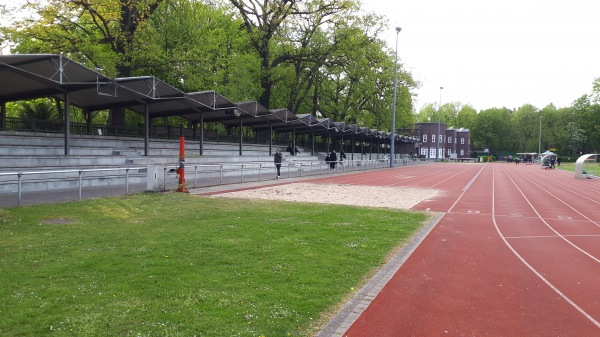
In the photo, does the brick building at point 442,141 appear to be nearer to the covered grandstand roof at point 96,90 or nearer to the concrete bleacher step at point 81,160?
the covered grandstand roof at point 96,90

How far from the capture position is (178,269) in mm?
6305

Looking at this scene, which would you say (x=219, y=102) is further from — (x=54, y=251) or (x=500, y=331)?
(x=500, y=331)

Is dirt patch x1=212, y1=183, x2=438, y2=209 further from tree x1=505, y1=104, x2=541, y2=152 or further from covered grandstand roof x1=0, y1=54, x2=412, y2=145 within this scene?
tree x1=505, y1=104, x2=541, y2=152

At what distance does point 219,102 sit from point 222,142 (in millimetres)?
8800

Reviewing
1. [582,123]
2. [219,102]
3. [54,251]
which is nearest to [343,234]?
[54,251]

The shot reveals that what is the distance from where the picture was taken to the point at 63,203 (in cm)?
1247

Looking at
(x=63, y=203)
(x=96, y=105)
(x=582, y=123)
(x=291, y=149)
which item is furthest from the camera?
(x=582, y=123)

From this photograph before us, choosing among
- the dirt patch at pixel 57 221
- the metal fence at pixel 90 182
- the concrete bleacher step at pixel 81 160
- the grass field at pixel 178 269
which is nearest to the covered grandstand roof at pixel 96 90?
the concrete bleacher step at pixel 81 160

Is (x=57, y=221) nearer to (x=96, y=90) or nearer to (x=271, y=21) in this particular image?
(x=96, y=90)

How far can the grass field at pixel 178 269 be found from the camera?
175 inches

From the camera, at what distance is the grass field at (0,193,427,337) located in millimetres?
4441

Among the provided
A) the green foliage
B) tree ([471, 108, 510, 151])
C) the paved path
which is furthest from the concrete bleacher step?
tree ([471, 108, 510, 151])

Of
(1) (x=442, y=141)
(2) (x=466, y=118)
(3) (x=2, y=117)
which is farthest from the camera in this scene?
(2) (x=466, y=118)

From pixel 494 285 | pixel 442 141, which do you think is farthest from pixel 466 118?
pixel 494 285
